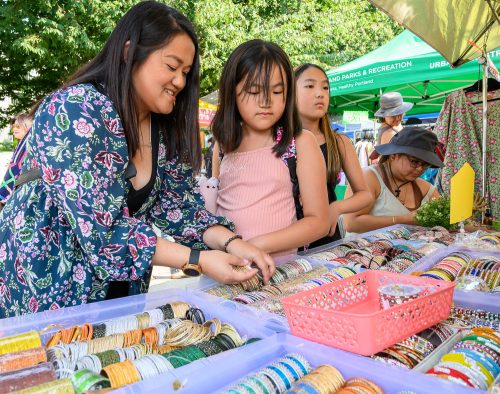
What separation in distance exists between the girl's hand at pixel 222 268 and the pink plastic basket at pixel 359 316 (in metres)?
0.26

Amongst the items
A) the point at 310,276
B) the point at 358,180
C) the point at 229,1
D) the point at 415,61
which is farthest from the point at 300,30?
the point at 310,276

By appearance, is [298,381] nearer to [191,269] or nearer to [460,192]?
[191,269]

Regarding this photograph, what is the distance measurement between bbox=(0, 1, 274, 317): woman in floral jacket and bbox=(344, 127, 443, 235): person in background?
1.43 metres

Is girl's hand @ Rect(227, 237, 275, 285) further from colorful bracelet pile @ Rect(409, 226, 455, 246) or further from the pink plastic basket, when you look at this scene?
colorful bracelet pile @ Rect(409, 226, 455, 246)

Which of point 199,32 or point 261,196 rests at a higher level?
point 199,32

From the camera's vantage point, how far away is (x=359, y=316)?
0.79 m

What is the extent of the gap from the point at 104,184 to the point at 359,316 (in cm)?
64

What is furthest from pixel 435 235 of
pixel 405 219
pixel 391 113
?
pixel 391 113

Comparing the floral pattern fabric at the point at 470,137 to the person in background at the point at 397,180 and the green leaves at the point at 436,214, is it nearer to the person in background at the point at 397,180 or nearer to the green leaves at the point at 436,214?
the person in background at the point at 397,180

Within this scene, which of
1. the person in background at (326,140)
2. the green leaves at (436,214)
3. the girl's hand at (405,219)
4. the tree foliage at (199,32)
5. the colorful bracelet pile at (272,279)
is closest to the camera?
the colorful bracelet pile at (272,279)

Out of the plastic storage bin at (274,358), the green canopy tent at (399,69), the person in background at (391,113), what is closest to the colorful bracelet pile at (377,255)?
the plastic storage bin at (274,358)

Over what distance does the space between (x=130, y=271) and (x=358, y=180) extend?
144 cm

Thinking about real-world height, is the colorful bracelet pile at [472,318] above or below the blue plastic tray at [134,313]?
below

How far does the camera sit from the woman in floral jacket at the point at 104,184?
1.05 meters
